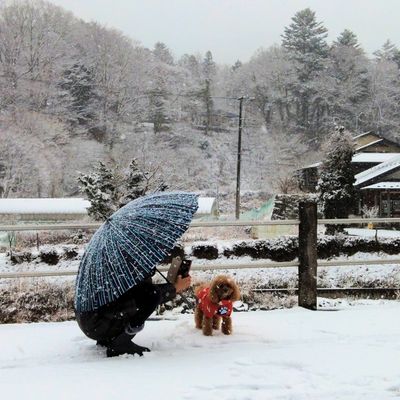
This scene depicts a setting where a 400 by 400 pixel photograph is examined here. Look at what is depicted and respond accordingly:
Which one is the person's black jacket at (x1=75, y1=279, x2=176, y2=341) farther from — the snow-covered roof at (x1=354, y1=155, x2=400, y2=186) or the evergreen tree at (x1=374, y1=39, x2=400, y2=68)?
the evergreen tree at (x1=374, y1=39, x2=400, y2=68)

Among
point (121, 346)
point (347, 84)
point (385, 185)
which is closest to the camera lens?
point (121, 346)

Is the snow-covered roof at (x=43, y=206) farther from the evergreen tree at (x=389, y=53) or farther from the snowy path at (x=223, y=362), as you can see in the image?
the evergreen tree at (x=389, y=53)

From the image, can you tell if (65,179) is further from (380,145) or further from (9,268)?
(9,268)

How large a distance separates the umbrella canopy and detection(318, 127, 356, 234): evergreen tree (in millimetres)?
→ 25785

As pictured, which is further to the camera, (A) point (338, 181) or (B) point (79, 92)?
(B) point (79, 92)

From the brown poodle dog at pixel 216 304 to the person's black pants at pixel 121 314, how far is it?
56 cm

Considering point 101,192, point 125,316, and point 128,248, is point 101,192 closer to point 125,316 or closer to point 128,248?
point 125,316

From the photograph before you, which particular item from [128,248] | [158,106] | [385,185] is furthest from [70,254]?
[158,106]

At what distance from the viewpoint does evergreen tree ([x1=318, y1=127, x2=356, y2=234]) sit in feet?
95.3

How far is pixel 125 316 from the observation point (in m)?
4.10

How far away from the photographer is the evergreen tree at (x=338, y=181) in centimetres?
2905

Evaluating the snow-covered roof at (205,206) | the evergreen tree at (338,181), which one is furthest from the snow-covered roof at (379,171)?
the snow-covered roof at (205,206)

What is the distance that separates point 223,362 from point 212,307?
609 mm

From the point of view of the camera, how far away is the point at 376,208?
35.5m
